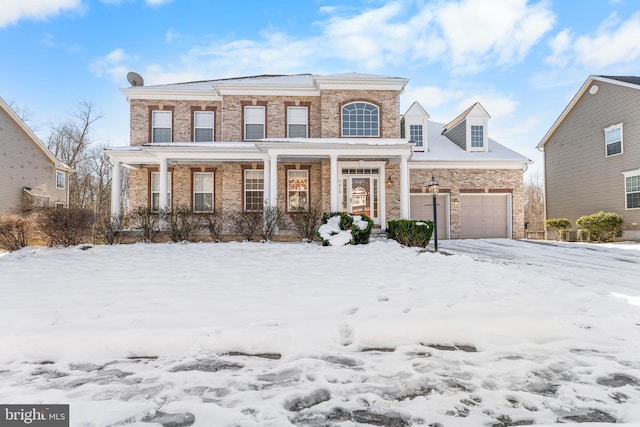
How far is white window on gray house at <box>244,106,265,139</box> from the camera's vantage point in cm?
1356

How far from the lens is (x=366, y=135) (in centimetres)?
1296

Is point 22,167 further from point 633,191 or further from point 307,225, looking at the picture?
point 633,191

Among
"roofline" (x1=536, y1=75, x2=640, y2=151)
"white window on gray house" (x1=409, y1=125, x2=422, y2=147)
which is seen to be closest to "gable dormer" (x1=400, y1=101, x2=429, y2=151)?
"white window on gray house" (x1=409, y1=125, x2=422, y2=147)

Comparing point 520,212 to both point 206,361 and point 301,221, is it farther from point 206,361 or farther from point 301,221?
point 206,361

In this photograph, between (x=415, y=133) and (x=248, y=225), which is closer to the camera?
(x=248, y=225)

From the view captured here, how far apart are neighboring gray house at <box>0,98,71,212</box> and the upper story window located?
1484 centimetres

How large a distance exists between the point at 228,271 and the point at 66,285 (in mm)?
2467

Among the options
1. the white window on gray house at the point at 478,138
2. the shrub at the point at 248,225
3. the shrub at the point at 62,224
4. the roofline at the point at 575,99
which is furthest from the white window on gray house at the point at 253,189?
the roofline at the point at 575,99

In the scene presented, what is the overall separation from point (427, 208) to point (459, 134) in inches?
172

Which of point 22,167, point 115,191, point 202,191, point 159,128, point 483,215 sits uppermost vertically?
point 159,128

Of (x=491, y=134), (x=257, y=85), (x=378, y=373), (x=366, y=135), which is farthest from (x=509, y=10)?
(x=378, y=373)

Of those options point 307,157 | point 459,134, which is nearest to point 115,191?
point 307,157

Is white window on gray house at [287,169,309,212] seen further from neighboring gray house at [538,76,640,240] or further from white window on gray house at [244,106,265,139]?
neighboring gray house at [538,76,640,240]

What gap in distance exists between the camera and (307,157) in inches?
465
